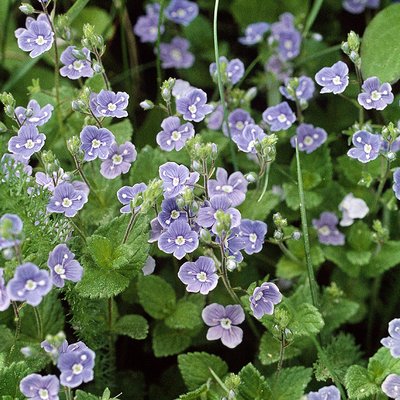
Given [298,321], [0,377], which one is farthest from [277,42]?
[0,377]

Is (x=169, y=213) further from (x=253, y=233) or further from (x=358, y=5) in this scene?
(x=358, y=5)

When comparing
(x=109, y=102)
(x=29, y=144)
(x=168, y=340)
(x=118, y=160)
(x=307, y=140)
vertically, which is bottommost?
(x=168, y=340)

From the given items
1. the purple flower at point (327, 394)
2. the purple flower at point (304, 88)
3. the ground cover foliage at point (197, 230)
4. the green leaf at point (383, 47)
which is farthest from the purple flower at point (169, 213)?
the green leaf at point (383, 47)

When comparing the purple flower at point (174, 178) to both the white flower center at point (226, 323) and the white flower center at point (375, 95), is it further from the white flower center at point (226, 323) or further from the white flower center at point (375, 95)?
the white flower center at point (375, 95)

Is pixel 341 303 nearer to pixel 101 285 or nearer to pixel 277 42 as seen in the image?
pixel 101 285

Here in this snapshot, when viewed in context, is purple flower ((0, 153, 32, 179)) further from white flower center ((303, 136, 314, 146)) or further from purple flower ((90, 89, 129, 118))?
white flower center ((303, 136, 314, 146))

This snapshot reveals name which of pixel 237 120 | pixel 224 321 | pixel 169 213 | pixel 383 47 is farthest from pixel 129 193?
pixel 383 47
